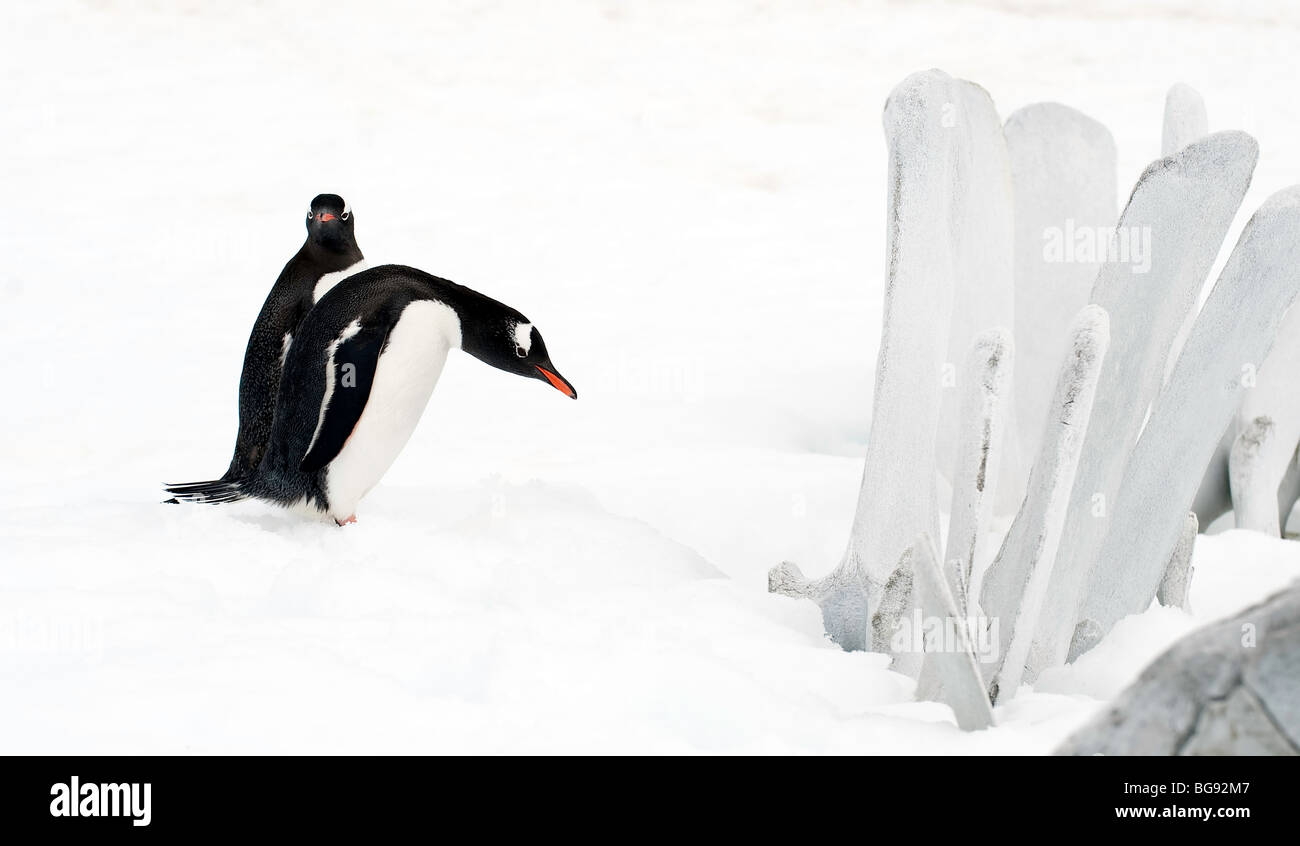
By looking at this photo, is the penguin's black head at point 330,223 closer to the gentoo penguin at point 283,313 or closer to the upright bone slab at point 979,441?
the gentoo penguin at point 283,313

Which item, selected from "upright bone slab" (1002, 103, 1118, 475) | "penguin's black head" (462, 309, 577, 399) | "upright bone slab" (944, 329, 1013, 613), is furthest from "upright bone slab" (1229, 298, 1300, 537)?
"penguin's black head" (462, 309, 577, 399)

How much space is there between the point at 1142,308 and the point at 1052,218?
800 mm

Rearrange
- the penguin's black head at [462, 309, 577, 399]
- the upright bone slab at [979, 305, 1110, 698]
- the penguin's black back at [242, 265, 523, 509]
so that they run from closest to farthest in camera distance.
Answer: the upright bone slab at [979, 305, 1110, 698] < the penguin's black back at [242, 265, 523, 509] < the penguin's black head at [462, 309, 577, 399]

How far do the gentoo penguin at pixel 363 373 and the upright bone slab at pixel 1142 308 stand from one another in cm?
95

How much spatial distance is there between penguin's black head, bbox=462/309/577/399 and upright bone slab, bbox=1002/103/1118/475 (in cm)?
104

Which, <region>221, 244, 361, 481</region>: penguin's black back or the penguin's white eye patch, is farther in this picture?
<region>221, 244, 361, 481</region>: penguin's black back

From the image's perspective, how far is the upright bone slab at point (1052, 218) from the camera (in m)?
2.51

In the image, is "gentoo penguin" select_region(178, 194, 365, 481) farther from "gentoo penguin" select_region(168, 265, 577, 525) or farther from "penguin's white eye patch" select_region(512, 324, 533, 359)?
"penguin's white eye patch" select_region(512, 324, 533, 359)

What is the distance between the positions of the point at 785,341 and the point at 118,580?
2.59 meters

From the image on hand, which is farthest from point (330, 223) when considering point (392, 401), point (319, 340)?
point (392, 401)

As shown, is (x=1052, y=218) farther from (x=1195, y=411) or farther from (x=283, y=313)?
(x=283, y=313)

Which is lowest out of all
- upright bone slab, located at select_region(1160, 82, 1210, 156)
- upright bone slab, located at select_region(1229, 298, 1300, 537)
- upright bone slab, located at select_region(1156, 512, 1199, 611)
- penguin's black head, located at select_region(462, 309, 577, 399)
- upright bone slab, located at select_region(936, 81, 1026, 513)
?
upright bone slab, located at select_region(1156, 512, 1199, 611)

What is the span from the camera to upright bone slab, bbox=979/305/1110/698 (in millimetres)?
1498

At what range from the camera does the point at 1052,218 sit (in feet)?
8.27
